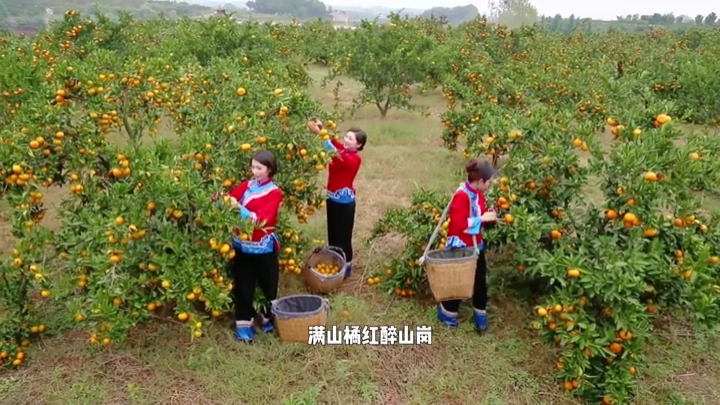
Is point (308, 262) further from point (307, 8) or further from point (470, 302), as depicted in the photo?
point (307, 8)

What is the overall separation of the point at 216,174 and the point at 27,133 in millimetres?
1124

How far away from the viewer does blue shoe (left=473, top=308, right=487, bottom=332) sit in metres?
4.07

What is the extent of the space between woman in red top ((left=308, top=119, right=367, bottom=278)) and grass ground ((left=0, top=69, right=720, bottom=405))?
22.5 inches

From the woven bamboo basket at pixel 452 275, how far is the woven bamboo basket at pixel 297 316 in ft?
2.59

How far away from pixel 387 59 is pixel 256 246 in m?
7.15

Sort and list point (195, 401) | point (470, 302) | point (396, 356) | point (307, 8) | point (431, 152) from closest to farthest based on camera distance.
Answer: point (195, 401), point (396, 356), point (470, 302), point (431, 152), point (307, 8)

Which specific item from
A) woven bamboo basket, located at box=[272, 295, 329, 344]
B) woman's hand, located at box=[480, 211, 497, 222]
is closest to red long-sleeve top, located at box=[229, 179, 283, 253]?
woven bamboo basket, located at box=[272, 295, 329, 344]

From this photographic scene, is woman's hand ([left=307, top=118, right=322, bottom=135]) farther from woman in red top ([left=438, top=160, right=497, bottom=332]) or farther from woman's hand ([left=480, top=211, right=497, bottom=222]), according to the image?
woman's hand ([left=480, top=211, right=497, bottom=222])

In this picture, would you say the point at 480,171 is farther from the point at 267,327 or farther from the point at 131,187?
the point at 131,187

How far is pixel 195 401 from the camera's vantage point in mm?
3414

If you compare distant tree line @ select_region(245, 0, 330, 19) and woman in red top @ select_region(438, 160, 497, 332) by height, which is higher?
distant tree line @ select_region(245, 0, 330, 19)

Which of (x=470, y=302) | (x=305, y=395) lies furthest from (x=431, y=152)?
(x=305, y=395)

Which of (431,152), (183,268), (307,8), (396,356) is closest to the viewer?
(183,268)

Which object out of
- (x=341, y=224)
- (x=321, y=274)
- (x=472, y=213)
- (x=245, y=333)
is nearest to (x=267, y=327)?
(x=245, y=333)
